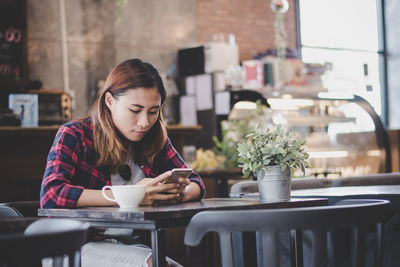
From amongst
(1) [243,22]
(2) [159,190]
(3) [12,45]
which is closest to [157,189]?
(2) [159,190]

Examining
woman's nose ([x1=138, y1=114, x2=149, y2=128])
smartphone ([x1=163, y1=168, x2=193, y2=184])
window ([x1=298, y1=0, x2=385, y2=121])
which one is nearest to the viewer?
smartphone ([x1=163, y1=168, x2=193, y2=184])

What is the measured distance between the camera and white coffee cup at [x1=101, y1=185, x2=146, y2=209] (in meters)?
1.83

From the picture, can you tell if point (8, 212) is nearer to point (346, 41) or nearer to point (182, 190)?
point (182, 190)

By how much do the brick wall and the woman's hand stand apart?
5021 mm

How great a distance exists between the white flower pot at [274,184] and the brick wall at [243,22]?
5.03 m

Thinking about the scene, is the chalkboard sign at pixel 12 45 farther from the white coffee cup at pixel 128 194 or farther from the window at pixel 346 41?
the window at pixel 346 41

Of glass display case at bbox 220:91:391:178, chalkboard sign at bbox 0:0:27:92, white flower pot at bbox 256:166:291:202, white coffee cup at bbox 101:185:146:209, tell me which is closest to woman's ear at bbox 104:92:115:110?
white coffee cup at bbox 101:185:146:209

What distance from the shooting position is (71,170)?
210cm

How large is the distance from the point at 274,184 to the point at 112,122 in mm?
718

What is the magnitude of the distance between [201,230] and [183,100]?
5.39 m

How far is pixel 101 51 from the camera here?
6.30 m

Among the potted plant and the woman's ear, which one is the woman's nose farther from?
the potted plant

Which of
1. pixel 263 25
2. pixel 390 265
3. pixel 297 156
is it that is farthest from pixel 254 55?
pixel 297 156

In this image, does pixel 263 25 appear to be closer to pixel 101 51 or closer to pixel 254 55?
pixel 254 55
